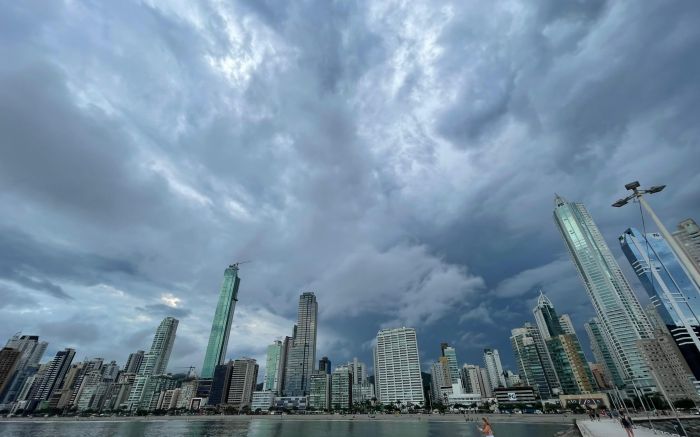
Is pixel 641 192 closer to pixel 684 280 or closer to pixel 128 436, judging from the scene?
pixel 128 436

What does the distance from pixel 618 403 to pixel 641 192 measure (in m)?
162

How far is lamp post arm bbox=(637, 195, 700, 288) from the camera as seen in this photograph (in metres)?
15.9

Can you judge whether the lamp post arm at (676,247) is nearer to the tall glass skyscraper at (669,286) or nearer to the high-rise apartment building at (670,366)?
the tall glass skyscraper at (669,286)

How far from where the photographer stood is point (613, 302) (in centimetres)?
17638

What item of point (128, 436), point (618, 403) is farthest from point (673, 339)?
point (128, 436)

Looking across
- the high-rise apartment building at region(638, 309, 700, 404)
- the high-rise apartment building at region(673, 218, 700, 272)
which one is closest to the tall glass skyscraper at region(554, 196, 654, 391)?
the high-rise apartment building at region(638, 309, 700, 404)

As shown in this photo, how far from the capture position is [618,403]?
127438 mm

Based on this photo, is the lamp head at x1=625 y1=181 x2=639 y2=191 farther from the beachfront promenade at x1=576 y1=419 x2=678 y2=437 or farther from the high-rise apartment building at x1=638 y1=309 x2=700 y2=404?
the high-rise apartment building at x1=638 y1=309 x2=700 y2=404

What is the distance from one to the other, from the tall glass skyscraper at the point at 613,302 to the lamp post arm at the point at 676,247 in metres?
204

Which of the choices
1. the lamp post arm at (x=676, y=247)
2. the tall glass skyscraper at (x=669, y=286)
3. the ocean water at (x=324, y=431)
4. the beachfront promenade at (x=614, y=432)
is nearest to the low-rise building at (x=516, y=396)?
the tall glass skyscraper at (x=669, y=286)

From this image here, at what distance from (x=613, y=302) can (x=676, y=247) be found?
693ft

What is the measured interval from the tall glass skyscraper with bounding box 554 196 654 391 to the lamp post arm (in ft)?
669

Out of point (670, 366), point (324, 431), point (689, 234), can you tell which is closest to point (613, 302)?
point (670, 366)

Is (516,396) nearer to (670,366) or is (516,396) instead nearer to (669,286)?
(670,366)
